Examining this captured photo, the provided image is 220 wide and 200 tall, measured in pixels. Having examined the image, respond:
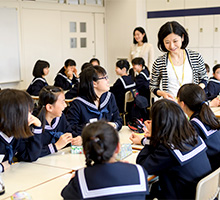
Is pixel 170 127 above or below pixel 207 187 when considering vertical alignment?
above

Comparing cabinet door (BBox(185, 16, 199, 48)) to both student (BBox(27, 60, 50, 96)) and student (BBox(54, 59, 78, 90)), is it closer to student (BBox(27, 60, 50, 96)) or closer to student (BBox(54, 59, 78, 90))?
student (BBox(54, 59, 78, 90))

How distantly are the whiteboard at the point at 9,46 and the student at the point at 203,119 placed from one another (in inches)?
174

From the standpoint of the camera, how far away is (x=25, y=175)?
2260mm

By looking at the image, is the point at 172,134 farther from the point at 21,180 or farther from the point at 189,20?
the point at 189,20

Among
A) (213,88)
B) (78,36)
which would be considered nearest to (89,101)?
(213,88)

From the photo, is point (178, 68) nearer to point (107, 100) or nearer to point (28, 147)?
point (107, 100)

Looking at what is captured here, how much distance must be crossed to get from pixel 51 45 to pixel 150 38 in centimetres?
235

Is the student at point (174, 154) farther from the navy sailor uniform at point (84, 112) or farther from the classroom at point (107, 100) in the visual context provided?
the navy sailor uniform at point (84, 112)

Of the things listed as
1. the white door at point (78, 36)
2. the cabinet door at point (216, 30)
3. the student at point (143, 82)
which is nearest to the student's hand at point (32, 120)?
the student at point (143, 82)

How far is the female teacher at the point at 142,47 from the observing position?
7.07 meters

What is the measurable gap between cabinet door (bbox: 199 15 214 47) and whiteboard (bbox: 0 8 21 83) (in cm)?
372

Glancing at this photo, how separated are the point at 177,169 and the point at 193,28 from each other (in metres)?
6.05

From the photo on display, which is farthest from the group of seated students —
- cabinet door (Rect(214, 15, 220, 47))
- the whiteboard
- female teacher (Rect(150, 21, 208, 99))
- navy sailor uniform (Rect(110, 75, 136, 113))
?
cabinet door (Rect(214, 15, 220, 47))

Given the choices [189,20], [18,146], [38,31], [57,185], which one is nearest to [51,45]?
[38,31]
